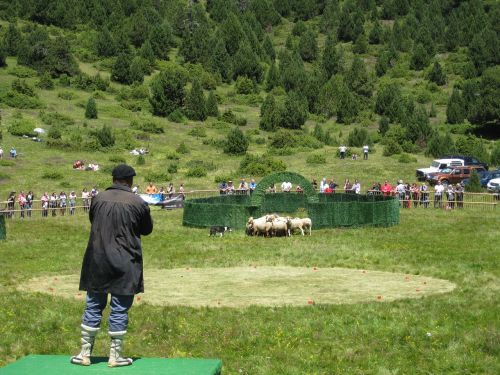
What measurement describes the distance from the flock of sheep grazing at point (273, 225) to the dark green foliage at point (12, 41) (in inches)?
3210

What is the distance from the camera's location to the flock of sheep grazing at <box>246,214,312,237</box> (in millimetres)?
35688

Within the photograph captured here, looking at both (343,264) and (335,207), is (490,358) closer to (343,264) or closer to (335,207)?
(343,264)

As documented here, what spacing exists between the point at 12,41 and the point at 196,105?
31576mm

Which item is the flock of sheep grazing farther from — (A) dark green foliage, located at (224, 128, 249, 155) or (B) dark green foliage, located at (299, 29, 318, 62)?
(B) dark green foliage, located at (299, 29, 318, 62)

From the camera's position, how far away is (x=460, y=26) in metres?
144

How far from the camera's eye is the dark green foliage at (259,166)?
64.1 metres

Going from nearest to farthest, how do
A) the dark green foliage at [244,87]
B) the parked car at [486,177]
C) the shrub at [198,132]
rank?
the parked car at [486,177] < the shrub at [198,132] < the dark green foliage at [244,87]

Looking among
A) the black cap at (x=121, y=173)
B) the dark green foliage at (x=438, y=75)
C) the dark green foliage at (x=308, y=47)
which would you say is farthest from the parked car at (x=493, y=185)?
the dark green foliage at (x=308, y=47)

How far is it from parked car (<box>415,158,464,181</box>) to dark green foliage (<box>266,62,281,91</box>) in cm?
5716

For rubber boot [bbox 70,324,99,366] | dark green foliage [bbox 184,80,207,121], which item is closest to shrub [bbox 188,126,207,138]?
dark green foliage [bbox 184,80,207,121]

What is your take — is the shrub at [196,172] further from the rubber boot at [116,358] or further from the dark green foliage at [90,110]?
the rubber boot at [116,358]

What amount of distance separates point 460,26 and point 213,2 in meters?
47.6

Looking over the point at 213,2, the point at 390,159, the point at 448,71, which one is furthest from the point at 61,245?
the point at 213,2

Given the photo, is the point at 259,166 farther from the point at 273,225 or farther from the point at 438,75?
the point at 438,75
